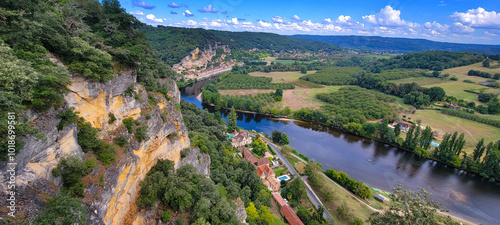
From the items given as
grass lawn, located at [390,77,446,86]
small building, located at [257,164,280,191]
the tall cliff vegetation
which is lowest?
small building, located at [257,164,280,191]

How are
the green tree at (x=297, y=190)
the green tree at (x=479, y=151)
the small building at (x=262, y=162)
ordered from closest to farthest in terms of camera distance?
1. the green tree at (x=297, y=190)
2. the small building at (x=262, y=162)
3. the green tree at (x=479, y=151)

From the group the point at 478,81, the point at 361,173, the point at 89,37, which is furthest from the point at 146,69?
the point at 478,81

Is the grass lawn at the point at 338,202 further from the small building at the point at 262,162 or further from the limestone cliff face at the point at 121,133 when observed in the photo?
the limestone cliff face at the point at 121,133

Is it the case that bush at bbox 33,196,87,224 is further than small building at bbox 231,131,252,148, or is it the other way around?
small building at bbox 231,131,252,148

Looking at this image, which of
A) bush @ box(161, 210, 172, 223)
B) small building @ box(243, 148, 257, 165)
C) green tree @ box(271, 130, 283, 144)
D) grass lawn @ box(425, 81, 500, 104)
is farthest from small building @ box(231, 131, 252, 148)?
grass lawn @ box(425, 81, 500, 104)

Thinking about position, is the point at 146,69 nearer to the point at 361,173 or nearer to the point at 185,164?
the point at 185,164

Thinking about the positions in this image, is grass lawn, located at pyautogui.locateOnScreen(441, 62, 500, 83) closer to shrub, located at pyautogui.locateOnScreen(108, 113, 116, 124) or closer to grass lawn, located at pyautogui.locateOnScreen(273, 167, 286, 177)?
grass lawn, located at pyautogui.locateOnScreen(273, 167, 286, 177)

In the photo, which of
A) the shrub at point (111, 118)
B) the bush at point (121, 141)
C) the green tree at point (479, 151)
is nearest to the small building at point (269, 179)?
the bush at point (121, 141)
